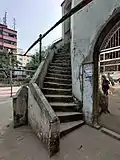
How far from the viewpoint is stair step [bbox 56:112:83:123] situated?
13.5ft

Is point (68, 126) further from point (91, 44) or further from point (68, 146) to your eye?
point (91, 44)

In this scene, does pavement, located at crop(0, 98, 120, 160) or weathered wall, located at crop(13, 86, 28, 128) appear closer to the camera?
pavement, located at crop(0, 98, 120, 160)

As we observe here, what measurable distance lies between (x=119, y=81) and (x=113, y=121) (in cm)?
1043

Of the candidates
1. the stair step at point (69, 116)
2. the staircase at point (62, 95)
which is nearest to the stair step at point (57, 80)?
the staircase at point (62, 95)

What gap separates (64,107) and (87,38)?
2.19 metres

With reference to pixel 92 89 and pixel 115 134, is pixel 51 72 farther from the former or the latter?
pixel 115 134

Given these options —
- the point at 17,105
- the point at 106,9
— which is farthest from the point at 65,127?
the point at 106,9

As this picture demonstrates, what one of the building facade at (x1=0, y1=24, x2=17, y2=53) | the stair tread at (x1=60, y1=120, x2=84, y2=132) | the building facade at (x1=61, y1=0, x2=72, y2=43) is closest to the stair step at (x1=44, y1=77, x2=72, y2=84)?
the stair tread at (x1=60, y1=120, x2=84, y2=132)

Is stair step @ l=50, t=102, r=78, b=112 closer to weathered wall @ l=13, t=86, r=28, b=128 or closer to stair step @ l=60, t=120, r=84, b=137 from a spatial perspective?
stair step @ l=60, t=120, r=84, b=137

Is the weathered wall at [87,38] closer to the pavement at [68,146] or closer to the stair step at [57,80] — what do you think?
the stair step at [57,80]

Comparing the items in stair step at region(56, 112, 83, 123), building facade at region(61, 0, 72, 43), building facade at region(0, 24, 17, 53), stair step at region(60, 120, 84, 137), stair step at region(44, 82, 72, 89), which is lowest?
stair step at region(60, 120, 84, 137)

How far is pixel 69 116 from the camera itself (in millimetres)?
4246

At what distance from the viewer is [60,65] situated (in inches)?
264

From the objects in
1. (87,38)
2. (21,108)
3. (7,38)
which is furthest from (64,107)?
(7,38)
